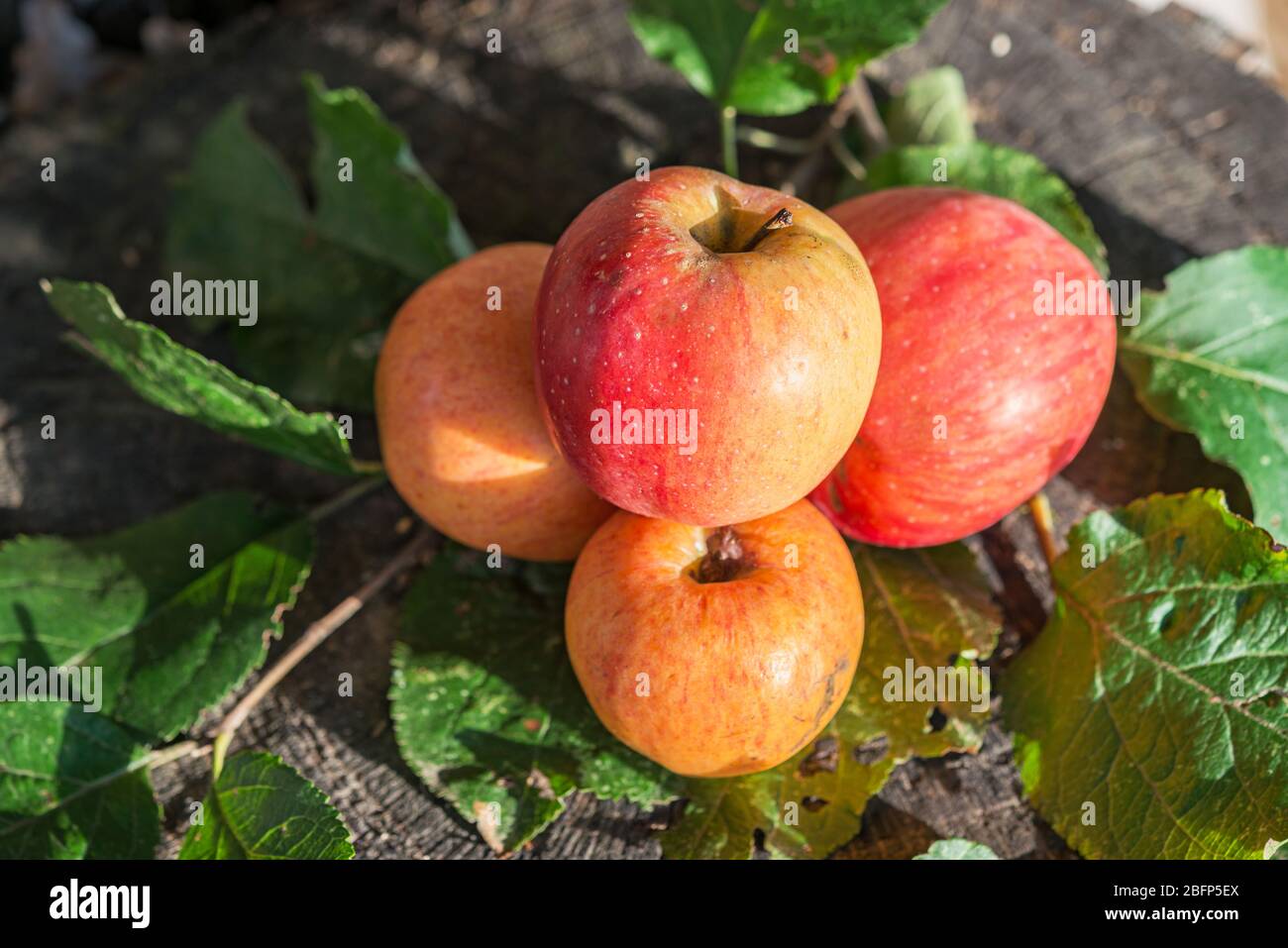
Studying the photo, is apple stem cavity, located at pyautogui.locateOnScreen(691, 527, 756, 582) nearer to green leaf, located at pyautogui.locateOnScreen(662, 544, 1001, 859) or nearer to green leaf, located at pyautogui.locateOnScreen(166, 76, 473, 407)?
green leaf, located at pyautogui.locateOnScreen(662, 544, 1001, 859)

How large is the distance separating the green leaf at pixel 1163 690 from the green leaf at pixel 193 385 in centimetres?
86

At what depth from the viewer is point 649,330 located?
3.11ft

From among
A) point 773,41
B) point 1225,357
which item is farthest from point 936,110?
point 1225,357

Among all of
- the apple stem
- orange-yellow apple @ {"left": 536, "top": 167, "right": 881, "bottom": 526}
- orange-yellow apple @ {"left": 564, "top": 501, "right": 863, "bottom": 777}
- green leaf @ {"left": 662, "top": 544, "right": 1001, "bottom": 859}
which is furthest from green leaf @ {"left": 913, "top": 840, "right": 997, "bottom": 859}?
the apple stem

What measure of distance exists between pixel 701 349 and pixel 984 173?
71 cm

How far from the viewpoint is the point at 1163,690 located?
1.18 meters

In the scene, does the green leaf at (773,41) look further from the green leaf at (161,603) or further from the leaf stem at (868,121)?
the green leaf at (161,603)

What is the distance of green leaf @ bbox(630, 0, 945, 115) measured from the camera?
4.44 feet

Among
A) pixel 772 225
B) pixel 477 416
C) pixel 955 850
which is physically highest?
pixel 772 225

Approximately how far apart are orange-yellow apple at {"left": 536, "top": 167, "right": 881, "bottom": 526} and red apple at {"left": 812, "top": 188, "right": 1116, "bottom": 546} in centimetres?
13

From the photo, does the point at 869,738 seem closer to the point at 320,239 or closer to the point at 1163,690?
the point at 1163,690

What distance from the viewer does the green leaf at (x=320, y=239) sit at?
1.48 m
